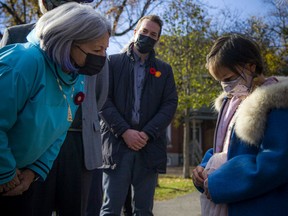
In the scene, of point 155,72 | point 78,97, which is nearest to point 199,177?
point 78,97

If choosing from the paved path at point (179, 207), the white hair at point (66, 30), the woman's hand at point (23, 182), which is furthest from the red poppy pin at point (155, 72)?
the paved path at point (179, 207)

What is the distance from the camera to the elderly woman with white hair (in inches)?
79.0

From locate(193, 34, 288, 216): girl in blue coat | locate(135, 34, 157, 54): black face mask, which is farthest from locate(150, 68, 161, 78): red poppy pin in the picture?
locate(193, 34, 288, 216): girl in blue coat

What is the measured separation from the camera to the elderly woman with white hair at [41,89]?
2.01 m

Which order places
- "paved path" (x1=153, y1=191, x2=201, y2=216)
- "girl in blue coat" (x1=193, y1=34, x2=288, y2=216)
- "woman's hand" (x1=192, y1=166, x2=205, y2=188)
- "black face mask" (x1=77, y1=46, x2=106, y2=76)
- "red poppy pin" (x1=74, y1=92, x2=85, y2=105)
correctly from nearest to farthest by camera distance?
"girl in blue coat" (x1=193, y1=34, x2=288, y2=216)
"black face mask" (x1=77, y1=46, x2=106, y2=76)
"red poppy pin" (x1=74, y1=92, x2=85, y2=105)
"woman's hand" (x1=192, y1=166, x2=205, y2=188)
"paved path" (x1=153, y1=191, x2=201, y2=216)

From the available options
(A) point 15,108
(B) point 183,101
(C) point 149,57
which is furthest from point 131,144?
(B) point 183,101

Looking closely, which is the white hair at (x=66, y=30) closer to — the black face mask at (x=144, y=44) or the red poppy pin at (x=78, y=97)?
the red poppy pin at (x=78, y=97)

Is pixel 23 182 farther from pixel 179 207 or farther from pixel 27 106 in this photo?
pixel 179 207

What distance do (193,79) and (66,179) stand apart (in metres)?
14.5

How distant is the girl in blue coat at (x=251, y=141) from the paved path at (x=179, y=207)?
469 centimetres

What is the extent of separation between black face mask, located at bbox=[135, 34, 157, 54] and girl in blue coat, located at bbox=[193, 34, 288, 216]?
1.57 meters

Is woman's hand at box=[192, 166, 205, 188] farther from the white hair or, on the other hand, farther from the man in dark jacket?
the man in dark jacket

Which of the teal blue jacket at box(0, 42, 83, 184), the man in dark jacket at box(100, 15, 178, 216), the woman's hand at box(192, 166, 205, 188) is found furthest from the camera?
the man in dark jacket at box(100, 15, 178, 216)

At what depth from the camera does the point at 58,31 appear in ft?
7.28
